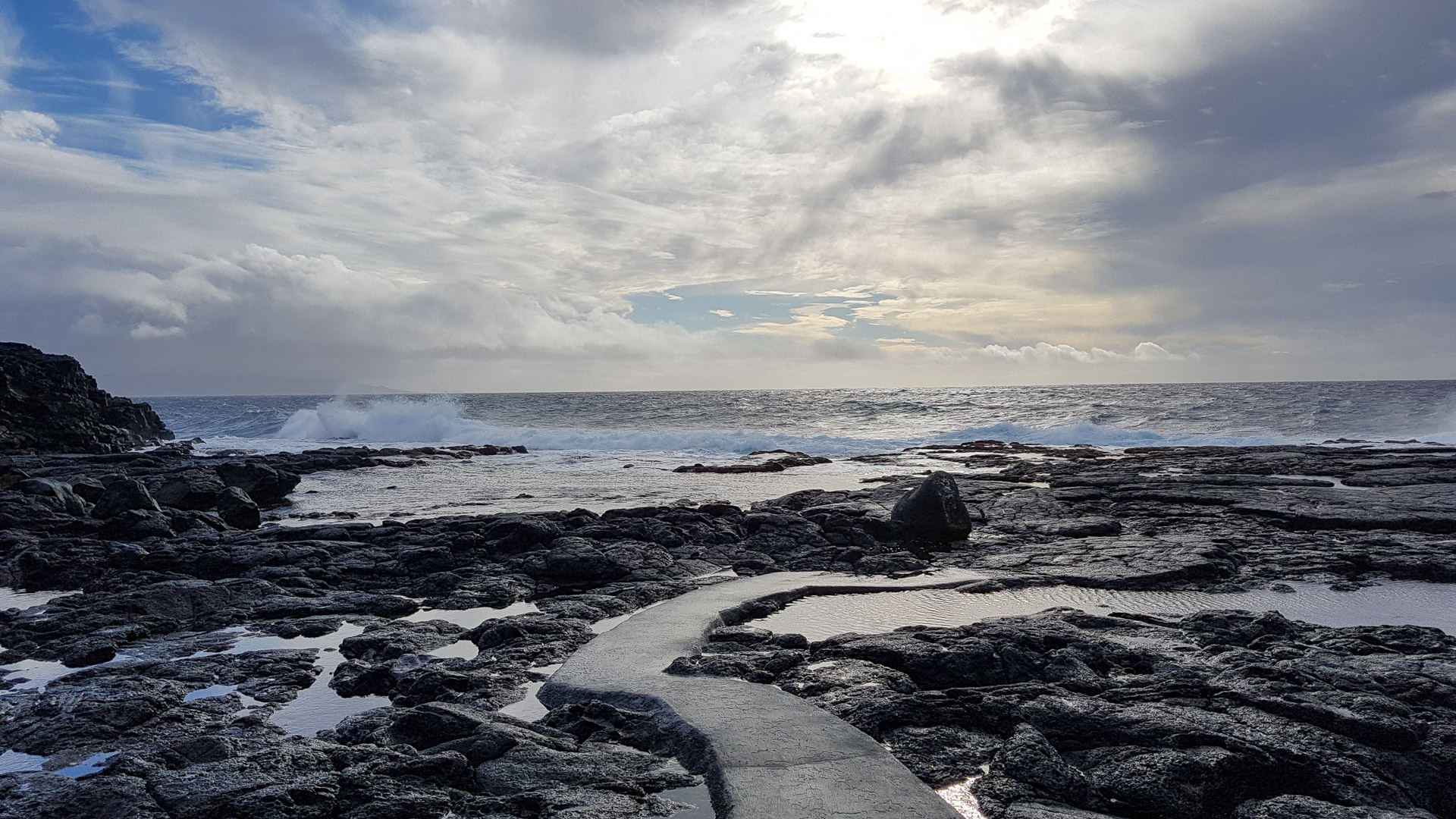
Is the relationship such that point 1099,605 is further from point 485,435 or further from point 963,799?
point 485,435

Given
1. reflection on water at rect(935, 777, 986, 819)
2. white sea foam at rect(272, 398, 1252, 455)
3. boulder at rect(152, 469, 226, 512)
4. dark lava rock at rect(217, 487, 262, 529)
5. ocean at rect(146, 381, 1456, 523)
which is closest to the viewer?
reflection on water at rect(935, 777, 986, 819)

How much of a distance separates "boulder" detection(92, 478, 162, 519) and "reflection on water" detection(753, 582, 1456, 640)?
12.0m

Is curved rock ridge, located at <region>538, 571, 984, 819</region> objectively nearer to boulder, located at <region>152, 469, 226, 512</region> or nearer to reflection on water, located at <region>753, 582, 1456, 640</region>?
reflection on water, located at <region>753, 582, 1456, 640</region>

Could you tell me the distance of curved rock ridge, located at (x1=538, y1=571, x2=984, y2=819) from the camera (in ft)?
12.3

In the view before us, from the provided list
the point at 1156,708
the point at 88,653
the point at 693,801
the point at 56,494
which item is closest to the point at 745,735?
the point at 693,801

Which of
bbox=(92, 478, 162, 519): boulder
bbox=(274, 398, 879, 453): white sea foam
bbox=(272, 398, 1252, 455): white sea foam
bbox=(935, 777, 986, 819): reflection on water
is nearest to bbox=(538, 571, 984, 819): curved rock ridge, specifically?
bbox=(935, 777, 986, 819): reflection on water

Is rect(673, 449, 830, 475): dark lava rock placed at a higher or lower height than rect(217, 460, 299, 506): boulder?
lower

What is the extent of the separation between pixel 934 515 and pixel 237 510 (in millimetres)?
13056

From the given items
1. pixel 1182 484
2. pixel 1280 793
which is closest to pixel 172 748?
pixel 1280 793

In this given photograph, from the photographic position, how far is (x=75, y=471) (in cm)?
2011

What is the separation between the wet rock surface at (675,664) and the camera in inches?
158

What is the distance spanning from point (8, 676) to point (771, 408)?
64.1 m

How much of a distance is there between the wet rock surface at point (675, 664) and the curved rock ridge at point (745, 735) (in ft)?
0.85

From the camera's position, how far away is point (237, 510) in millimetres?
14633
